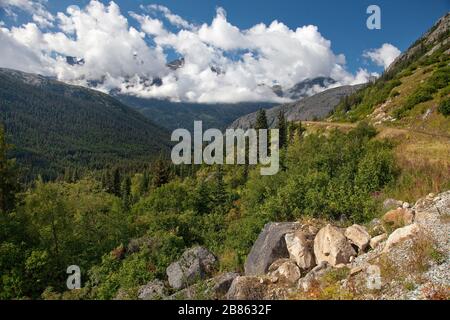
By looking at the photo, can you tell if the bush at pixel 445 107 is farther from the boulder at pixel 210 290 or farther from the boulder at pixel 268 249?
the boulder at pixel 210 290

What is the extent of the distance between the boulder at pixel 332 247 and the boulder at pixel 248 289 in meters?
2.72

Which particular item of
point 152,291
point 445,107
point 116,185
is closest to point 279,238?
point 152,291

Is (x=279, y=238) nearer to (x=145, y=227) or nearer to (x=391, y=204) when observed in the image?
(x=391, y=204)

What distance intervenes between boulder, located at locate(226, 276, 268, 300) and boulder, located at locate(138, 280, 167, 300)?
4.71 meters

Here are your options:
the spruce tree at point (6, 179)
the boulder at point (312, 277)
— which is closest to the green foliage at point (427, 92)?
Answer: the boulder at point (312, 277)

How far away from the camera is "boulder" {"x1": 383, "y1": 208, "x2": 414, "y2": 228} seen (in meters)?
15.1

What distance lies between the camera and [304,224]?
17.8 meters

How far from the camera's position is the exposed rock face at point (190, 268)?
1802cm

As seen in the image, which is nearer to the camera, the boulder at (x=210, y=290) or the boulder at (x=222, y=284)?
the boulder at (x=210, y=290)

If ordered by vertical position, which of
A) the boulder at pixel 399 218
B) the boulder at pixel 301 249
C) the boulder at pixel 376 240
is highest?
the boulder at pixel 399 218

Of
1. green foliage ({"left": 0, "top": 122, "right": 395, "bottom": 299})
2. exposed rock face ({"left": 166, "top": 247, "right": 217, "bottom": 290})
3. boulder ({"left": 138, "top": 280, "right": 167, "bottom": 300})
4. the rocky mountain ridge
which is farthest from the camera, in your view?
green foliage ({"left": 0, "top": 122, "right": 395, "bottom": 299})

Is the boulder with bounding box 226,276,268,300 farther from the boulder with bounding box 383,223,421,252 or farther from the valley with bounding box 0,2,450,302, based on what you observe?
the boulder with bounding box 383,223,421,252

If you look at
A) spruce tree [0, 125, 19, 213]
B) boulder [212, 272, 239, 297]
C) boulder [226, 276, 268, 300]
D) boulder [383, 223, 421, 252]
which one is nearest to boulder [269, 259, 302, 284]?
boulder [226, 276, 268, 300]
